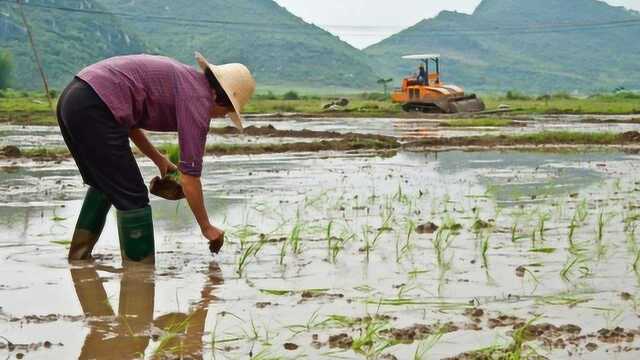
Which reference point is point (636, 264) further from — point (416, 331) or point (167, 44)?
point (167, 44)

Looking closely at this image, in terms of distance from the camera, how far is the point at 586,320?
4191mm

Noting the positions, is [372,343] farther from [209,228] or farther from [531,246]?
[531,246]

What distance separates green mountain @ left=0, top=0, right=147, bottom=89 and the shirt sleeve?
343 feet

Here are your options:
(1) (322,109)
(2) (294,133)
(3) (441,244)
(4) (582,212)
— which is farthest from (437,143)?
(1) (322,109)

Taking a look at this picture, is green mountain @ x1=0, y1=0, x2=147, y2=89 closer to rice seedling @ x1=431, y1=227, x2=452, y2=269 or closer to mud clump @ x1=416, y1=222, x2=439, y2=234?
mud clump @ x1=416, y1=222, x2=439, y2=234

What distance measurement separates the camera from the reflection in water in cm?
372

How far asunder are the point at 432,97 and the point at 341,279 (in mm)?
29349

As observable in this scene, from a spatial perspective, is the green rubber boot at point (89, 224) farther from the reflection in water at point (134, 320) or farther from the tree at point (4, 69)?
the tree at point (4, 69)

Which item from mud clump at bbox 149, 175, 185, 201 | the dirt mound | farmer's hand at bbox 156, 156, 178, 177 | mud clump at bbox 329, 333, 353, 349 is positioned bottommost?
the dirt mound

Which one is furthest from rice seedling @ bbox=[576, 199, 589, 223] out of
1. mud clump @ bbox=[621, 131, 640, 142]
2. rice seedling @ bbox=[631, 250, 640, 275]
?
mud clump @ bbox=[621, 131, 640, 142]

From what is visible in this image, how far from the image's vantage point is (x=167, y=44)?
174 m

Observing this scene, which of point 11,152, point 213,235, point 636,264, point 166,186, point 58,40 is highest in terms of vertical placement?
point 58,40

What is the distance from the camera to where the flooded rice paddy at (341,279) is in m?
3.83

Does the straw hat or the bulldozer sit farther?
the bulldozer
